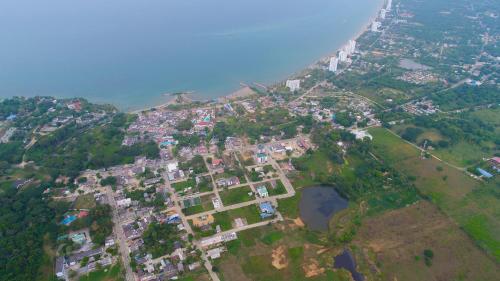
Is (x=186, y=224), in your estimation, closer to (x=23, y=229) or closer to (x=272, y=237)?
(x=272, y=237)

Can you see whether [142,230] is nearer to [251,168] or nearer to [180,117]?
[251,168]

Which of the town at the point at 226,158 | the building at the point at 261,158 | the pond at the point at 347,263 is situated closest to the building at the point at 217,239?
the town at the point at 226,158

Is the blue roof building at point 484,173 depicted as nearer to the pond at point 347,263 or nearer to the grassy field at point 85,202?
the pond at point 347,263

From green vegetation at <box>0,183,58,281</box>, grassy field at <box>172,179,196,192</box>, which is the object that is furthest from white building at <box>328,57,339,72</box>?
green vegetation at <box>0,183,58,281</box>

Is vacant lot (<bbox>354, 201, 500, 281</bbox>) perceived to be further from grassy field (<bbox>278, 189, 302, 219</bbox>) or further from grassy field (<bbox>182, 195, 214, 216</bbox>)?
grassy field (<bbox>182, 195, 214, 216</bbox>)

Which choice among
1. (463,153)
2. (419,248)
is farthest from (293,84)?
(419,248)

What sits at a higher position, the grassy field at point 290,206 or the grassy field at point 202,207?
the grassy field at point 202,207
